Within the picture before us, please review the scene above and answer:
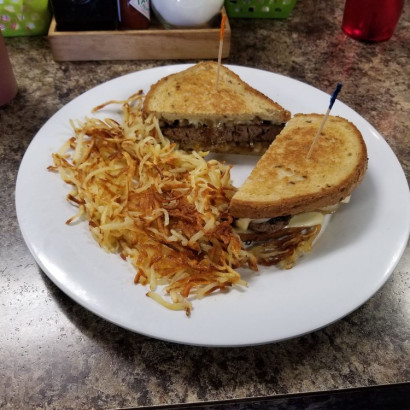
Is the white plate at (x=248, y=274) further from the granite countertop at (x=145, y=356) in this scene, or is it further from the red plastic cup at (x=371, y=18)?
the red plastic cup at (x=371, y=18)

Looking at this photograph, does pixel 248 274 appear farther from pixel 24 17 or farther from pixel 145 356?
pixel 24 17

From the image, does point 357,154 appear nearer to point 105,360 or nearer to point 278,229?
point 278,229

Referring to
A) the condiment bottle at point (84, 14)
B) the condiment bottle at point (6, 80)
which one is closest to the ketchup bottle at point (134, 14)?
the condiment bottle at point (84, 14)

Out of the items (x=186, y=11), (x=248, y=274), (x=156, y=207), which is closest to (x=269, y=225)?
(x=248, y=274)

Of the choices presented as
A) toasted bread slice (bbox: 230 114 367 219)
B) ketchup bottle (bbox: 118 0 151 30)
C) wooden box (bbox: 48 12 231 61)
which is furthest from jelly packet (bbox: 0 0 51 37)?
toasted bread slice (bbox: 230 114 367 219)

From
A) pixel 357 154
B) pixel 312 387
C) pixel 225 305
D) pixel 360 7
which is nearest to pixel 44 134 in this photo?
pixel 225 305
